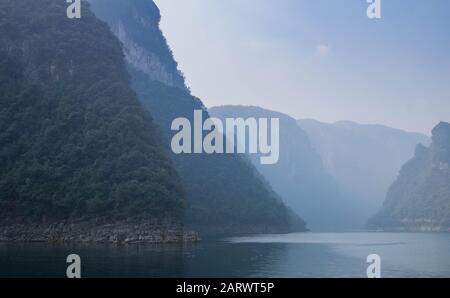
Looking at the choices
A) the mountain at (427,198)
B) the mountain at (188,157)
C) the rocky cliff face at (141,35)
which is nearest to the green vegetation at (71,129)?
the mountain at (188,157)

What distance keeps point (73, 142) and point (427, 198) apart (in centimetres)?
13303

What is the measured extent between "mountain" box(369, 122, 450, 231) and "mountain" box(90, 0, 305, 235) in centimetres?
5313

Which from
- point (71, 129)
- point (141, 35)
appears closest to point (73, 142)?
point (71, 129)

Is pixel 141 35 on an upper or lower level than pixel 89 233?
upper

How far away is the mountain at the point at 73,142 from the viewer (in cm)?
5766

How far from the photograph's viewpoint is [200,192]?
10850 cm

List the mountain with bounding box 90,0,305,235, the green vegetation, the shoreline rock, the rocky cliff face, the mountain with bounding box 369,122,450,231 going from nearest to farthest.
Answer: the shoreline rock → the green vegetation → the mountain with bounding box 90,0,305,235 → the rocky cliff face → the mountain with bounding box 369,122,450,231

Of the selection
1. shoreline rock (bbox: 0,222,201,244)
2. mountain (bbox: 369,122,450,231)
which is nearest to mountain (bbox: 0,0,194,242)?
shoreline rock (bbox: 0,222,201,244)

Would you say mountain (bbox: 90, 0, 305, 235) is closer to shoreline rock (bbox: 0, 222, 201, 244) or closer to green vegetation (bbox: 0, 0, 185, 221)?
green vegetation (bbox: 0, 0, 185, 221)

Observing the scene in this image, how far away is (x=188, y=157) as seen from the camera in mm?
111188

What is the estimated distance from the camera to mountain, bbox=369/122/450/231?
524ft

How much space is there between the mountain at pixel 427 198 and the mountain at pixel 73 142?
108358 mm

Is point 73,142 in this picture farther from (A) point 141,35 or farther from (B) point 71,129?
(A) point 141,35
